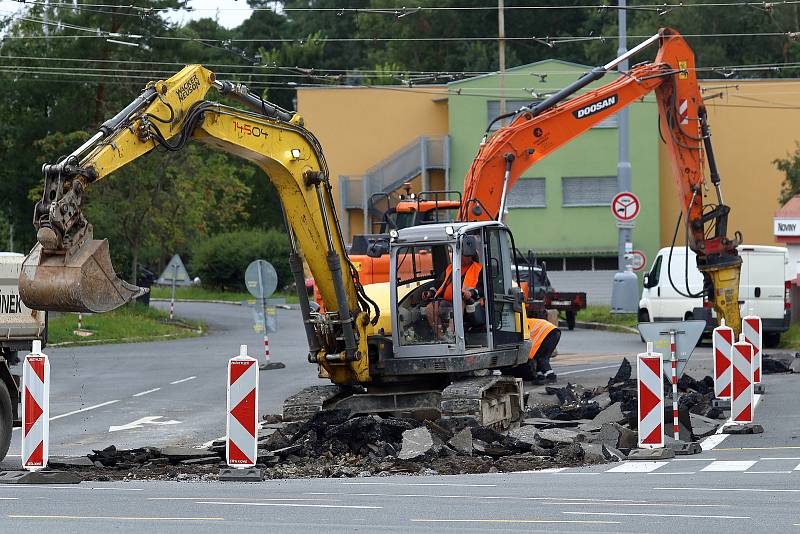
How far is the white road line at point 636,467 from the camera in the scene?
14727 mm

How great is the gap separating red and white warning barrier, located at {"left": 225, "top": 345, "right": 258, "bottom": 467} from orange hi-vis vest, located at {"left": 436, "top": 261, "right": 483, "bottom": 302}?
13.8 ft

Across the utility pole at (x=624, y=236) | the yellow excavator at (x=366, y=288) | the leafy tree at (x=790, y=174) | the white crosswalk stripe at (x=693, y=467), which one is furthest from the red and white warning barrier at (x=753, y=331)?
the leafy tree at (x=790, y=174)

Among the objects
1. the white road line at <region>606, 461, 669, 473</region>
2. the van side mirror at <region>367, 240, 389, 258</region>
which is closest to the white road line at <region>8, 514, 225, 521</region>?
the white road line at <region>606, 461, 669, 473</region>

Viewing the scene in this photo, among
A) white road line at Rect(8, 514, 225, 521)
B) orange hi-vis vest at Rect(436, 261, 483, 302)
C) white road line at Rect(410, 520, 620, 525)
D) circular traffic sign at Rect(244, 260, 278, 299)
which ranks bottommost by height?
white road line at Rect(410, 520, 620, 525)

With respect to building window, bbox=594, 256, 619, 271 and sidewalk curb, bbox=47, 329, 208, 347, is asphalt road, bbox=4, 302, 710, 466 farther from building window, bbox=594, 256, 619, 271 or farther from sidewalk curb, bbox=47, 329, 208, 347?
building window, bbox=594, 256, 619, 271

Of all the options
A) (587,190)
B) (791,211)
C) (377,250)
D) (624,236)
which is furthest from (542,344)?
(587,190)

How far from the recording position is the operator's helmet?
18.0 m

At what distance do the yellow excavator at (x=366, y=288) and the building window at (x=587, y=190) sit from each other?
127ft

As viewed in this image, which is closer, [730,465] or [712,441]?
[730,465]

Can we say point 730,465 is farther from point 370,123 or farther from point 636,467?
point 370,123

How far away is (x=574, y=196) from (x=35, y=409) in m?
45.5

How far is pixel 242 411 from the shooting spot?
→ 14.2 m

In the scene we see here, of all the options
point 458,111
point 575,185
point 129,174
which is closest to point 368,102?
point 458,111

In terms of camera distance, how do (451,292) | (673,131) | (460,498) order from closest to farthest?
(460,498)
(451,292)
(673,131)
